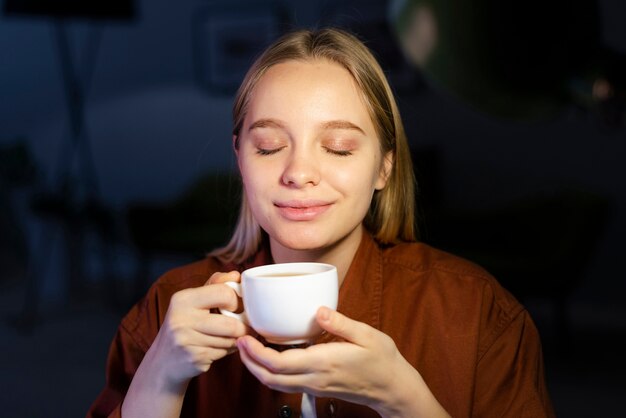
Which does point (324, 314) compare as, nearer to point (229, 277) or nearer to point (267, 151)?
point (229, 277)

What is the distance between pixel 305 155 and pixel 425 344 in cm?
33

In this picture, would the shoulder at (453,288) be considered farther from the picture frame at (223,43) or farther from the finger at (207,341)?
the picture frame at (223,43)

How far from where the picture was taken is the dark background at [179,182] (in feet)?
10.4

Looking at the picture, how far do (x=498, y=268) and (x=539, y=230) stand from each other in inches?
15.5

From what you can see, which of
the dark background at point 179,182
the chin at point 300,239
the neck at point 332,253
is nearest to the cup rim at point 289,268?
the chin at point 300,239

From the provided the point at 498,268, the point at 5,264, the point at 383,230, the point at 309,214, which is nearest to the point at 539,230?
the point at 498,268

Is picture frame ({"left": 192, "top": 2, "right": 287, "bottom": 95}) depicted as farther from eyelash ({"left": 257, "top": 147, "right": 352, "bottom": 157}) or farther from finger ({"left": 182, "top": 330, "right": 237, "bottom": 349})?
finger ({"left": 182, "top": 330, "right": 237, "bottom": 349})

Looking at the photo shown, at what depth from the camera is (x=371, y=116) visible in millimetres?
1002

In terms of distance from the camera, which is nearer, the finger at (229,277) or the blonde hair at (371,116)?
the finger at (229,277)

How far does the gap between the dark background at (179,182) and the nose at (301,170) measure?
1841 millimetres

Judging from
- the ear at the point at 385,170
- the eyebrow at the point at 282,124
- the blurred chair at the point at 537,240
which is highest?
the eyebrow at the point at 282,124

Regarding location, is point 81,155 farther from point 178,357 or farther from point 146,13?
point 178,357

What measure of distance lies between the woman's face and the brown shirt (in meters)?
0.16

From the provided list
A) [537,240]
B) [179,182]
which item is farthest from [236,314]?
[179,182]
